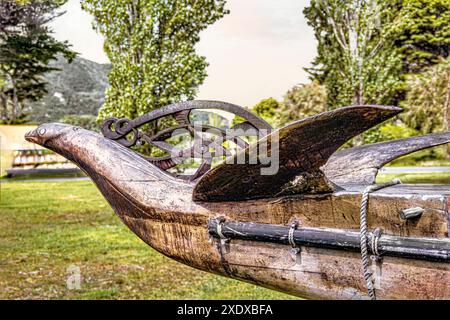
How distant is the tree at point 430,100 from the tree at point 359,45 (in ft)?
3.73

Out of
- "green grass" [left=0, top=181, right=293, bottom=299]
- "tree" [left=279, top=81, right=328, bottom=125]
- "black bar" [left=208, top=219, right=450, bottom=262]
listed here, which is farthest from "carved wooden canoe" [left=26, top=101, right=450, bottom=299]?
"tree" [left=279, top=81, right=328, bottom=125]

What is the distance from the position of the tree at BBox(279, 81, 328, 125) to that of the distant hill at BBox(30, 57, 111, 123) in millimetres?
6972

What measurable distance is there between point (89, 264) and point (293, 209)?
9.02 feet

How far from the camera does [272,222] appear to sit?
965mm

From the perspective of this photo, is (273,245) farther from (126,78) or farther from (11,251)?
(126,78)

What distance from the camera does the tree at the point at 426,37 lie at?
33.0 feet

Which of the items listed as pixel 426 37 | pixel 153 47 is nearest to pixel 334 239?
pixel 153 47

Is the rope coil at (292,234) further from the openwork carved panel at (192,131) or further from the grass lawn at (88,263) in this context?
the grass lawn at (88,263)

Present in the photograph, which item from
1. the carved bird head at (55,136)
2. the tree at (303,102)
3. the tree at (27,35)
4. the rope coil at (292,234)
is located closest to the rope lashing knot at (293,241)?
the rope coil at (292,234)

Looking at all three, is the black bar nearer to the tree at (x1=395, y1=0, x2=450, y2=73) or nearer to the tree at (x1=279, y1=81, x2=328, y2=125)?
the tree at (x1=279, y1=81, x2=328, y2=125)

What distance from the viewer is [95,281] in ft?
10.0

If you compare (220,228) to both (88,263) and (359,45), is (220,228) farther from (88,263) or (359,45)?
(359,45)
